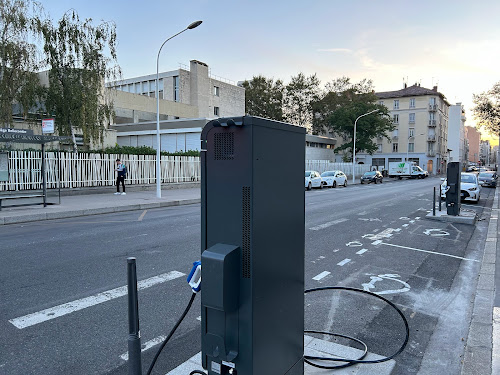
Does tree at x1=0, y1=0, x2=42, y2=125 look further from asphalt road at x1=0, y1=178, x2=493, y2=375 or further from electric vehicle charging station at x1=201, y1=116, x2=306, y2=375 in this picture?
electric vehicle charging station at x1=201, y1=116, x2=306, y2=375

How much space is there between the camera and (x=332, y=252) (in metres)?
7.32

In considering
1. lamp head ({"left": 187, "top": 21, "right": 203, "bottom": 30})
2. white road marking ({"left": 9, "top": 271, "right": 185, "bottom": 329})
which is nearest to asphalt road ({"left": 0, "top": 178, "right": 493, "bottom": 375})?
white road marking ({"left": 9, "top": 271, "right": 185, "bottom": 329})

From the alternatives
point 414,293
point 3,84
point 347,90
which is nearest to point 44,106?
point 3,84

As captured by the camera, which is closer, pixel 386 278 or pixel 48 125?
pixel 386 278

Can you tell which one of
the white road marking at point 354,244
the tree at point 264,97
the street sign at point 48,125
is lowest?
the white road marking at point 354,244

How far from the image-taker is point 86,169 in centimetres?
1855

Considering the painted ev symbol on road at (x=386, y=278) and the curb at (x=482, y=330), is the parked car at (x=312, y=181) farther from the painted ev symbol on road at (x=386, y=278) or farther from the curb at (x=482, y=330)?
the painted ev symbol on road at (x=386, y=278)

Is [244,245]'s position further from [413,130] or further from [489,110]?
[413,130]

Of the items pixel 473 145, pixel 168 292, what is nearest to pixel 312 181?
pixel 168 292

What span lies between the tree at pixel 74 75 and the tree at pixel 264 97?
4658 centimetres

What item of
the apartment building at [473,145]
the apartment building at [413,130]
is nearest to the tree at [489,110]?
the apartment building at [413,130]

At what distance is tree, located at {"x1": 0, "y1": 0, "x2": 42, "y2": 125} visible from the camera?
20.2 meters

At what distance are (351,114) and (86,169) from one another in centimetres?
4863

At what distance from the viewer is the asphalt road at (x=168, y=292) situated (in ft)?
10.9
